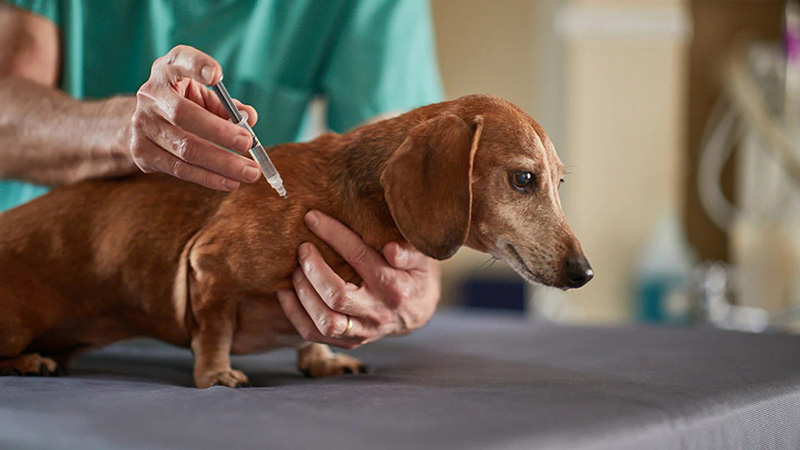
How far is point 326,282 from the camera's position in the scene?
3.19 feet

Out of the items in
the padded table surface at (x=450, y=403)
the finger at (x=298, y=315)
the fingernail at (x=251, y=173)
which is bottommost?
the padded table surface at (x=450, y=403)

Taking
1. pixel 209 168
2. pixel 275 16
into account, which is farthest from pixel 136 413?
pixel 275 16

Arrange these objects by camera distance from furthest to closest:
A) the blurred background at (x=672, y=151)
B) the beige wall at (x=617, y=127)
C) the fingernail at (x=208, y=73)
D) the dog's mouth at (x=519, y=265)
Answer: the beige wall at (x=617, y=127) → the blurred background at (x=672, y=151) → the dog's mouth at (x=519, y=265) → the fingernail at (x=208, y=73)

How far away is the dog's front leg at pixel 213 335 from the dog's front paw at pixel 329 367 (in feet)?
0.46

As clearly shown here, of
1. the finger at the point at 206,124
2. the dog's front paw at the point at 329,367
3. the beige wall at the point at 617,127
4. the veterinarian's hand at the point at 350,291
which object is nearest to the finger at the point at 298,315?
the veterinarian's hand at the point at 350,291

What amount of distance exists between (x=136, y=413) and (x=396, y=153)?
0.43 metres

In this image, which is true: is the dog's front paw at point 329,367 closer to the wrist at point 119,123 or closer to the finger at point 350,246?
the finger at point 350,246

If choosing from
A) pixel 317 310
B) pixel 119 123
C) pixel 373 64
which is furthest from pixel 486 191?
pixel 373 64

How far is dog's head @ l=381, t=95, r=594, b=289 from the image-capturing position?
93 centimetres

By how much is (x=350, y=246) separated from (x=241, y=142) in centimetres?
20

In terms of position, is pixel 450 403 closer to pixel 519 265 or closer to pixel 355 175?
pixel 519 265

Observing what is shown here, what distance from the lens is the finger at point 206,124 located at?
921 millimetres

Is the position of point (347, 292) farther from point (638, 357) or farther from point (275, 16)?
point (275, 16)

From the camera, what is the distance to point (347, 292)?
1.00 metres
